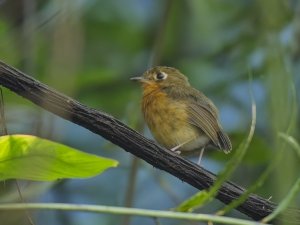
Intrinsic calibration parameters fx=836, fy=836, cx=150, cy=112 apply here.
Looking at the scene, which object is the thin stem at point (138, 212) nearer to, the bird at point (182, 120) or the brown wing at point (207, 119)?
the brown wing at point (207, 119)

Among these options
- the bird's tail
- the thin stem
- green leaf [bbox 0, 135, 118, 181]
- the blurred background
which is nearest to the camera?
the thin stem

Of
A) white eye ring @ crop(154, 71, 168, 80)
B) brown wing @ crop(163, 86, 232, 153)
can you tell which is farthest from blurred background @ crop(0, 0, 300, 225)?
brown wing @ crop(163, 86, 232, 153)

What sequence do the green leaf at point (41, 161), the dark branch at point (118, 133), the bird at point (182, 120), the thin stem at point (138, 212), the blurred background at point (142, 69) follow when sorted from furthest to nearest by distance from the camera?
the blurred background at point (142, 69) → the bird at point (182, 120) → the dark branch at point (118, 133) → the green leaf at point (41, 161) → the thin stem at point (138, 212)

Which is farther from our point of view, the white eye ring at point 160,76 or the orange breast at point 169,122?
the white eye ring at point 160,76

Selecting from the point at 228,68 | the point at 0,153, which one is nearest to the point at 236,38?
the point at 228,68

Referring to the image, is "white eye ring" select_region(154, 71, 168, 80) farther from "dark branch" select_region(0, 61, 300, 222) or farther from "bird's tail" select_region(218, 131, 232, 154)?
"dark branch" select_region(0, 61, 300, 222)

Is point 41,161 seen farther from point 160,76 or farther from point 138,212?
point 160,76

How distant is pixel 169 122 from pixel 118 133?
2.06 m

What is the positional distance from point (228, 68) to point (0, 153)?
402cm

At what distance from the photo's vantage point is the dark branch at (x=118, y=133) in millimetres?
2688

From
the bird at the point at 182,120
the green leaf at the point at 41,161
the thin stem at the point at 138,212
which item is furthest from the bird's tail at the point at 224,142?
the thin stem at the point at 138,212

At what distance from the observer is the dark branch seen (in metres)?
2.69

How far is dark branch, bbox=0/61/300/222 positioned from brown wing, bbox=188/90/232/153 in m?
1.36

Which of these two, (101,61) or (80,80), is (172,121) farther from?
(101,61)
